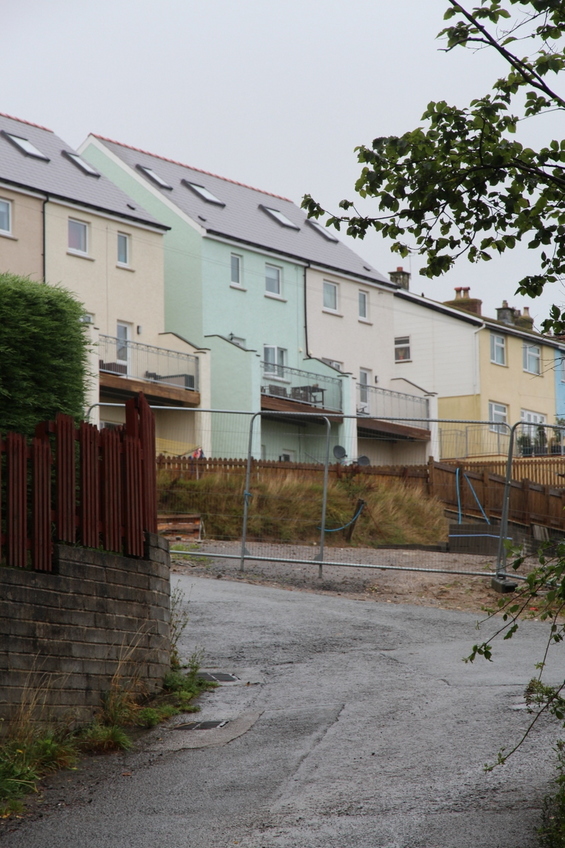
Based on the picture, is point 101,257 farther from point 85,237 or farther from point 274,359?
A: point 274,359

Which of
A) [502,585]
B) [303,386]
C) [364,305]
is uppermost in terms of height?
[364,305]

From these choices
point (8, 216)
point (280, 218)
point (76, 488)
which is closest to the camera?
point (76, 488)

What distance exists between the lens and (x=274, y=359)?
39812 millimetres

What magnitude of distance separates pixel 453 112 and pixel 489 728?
427 cm

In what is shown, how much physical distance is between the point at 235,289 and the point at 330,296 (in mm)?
5477

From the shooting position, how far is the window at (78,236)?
3391 cm

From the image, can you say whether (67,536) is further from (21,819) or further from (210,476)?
(210,476)

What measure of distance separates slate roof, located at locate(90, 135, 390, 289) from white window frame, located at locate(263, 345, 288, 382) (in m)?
→ 3.65

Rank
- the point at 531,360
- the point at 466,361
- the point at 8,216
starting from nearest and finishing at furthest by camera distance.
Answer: the point at 8,216 < the point at 466,361 < the point at 531,360

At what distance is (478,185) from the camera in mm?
5875

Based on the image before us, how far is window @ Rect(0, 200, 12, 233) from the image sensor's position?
31.6 m

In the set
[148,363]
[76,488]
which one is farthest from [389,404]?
[76,488]

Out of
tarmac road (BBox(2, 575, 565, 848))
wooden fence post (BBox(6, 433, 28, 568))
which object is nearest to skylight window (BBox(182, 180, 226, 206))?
tarmac road (BBox(2, 575, 565, 848))

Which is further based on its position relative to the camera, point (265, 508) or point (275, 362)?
point (275, 362)
